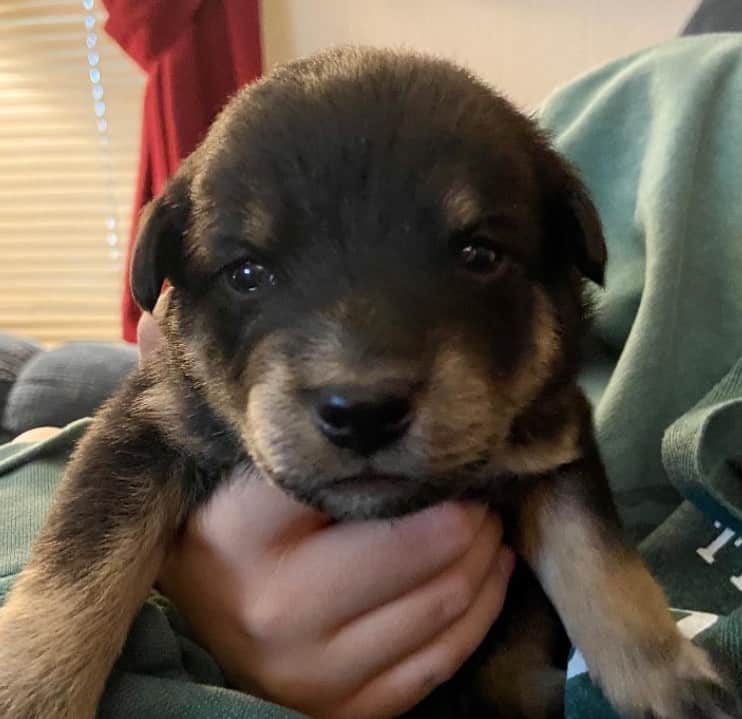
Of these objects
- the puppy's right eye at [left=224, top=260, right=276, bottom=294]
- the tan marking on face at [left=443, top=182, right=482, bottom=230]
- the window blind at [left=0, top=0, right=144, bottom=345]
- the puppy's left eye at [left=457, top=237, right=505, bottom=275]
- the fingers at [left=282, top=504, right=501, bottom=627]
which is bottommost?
the window blind at [left=0, top=0, right=144, bottom=345]

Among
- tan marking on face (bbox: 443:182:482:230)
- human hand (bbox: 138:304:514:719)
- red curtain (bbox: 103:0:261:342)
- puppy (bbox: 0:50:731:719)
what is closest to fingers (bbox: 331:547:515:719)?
human hand (bbox: 138:304:514:719)

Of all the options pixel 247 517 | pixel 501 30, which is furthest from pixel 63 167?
pixel 247 517

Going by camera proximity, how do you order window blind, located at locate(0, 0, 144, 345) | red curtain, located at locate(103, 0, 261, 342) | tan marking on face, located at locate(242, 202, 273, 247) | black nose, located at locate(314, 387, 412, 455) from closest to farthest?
black nose, located at locate(314, 387, 412, 455), tan marking on face, located at locate(242, 202, 273, 247), red curtain, located at locate(103, 0, 261, 342), window blind, located at locate(0, 0, 144, 345)

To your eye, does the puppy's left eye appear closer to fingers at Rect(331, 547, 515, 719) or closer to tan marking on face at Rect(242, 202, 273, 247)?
tan marking on face at Rect(242, 202, 273, 247)

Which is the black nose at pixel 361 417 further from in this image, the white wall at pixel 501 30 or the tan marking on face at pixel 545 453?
the white wall at pixel 501 30

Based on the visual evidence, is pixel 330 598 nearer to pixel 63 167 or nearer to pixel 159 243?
pixel 159 243

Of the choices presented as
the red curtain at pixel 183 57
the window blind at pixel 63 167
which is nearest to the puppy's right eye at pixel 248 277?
the red curtain at pixel 183 57

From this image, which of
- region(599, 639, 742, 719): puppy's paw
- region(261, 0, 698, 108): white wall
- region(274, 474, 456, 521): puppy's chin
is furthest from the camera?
region(261, 0, 698, 108): white wall
